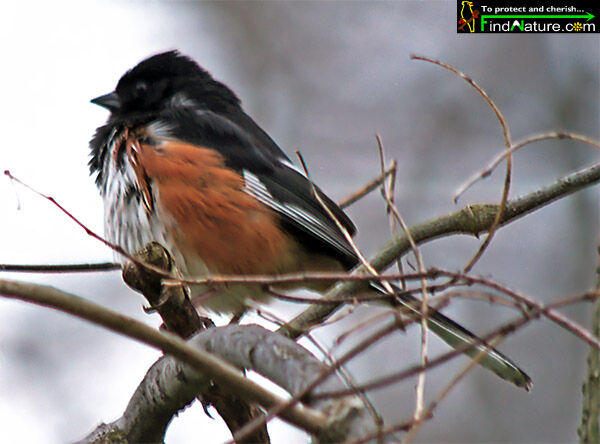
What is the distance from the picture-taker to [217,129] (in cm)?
359

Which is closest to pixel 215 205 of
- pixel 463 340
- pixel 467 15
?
pixel 463 340

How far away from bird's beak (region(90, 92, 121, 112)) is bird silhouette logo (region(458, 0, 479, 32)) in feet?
7.45

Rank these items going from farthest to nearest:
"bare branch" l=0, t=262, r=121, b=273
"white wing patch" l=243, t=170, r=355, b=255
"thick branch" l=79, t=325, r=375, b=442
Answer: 1. "white wing patch" l=243, t=170, r=355, b=255
2. "bare branch" l=0, t=262, r=121, b=273
3. "thick branch" l=79, t=325, r=375, b=442

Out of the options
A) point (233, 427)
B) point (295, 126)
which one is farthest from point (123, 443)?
point (295, 126)

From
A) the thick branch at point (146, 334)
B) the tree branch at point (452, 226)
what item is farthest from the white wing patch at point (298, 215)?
the thick branch at point (146, 334)

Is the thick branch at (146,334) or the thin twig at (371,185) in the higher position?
the thin twig at (371,185)

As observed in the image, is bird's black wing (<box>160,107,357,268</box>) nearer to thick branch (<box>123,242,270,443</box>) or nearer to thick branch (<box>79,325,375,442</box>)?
thick branch (<box>123,242,270,443</box>)

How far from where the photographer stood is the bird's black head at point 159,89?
394 cm

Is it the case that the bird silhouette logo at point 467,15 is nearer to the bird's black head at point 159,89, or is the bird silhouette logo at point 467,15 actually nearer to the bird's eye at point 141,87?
the bird's black head at point 159,89

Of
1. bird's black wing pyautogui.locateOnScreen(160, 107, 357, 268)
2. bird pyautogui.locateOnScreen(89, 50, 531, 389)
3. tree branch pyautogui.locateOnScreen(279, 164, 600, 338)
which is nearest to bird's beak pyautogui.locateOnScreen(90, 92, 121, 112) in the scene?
bird pyautogui.locateOnScreen(89, 50, 531, 389)

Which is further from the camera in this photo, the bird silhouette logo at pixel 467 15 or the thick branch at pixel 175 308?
the bird silhouette logo at pixel 467 15

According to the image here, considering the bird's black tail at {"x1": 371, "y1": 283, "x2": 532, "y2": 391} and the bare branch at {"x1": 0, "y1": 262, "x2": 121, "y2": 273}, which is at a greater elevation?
the bird's black tail at {"x1": 371, "y1": 283, "x2": 532, "y2": 391}

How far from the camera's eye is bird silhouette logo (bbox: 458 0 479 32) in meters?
4.64

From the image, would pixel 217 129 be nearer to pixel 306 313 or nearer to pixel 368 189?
pixel 368 189
